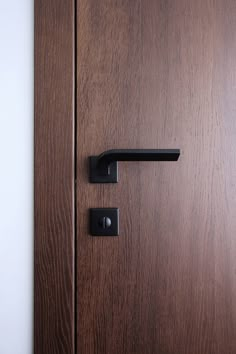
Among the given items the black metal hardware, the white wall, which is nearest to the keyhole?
the black metal hardware

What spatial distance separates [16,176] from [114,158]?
0.57ft

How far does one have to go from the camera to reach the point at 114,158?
56cm

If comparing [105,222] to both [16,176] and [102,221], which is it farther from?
[16,176]

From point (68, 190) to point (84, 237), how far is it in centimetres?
9

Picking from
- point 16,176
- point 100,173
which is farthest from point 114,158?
point 16,176

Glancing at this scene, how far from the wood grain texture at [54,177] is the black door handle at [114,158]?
0.04 m

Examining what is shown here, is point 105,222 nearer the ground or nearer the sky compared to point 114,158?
nearer the ground

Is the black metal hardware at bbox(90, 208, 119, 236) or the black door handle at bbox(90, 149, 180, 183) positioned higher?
the black door handle at bbox(90, 149, 180, 183)

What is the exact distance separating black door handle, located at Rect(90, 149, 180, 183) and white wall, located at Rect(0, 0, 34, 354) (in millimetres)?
114

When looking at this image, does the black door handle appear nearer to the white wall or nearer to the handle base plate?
the handle base plate

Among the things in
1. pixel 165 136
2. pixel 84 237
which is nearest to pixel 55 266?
pixel 84 237

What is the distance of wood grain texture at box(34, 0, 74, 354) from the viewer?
57 centimetres

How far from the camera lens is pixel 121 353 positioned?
58 centimetres

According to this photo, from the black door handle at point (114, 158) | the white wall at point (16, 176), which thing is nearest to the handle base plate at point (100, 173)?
the black door handle at point (114, 158)
